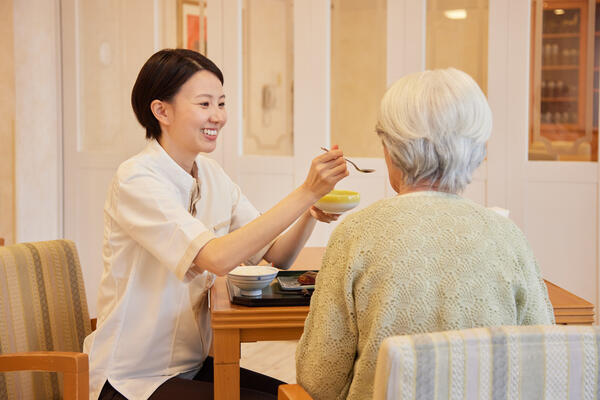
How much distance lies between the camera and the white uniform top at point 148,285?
166 cm

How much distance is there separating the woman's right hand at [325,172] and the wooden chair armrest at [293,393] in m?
0.51

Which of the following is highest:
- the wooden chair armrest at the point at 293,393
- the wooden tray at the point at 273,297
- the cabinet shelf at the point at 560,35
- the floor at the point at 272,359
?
the cabinet shelf at the point at 560,35

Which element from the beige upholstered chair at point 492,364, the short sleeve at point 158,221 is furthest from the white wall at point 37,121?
the beige upholstered chair at point 492,364

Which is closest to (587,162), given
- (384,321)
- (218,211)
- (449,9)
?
(449,9)

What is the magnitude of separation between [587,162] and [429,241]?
2682 millimetres

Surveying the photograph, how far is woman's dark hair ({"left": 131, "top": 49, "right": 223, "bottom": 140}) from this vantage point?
184cm

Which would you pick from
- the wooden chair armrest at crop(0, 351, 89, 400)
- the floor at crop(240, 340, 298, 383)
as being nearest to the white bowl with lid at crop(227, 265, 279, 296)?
the wooden chair armrest at crop(0, 351, 89, 400)

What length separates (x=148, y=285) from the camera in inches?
68.9

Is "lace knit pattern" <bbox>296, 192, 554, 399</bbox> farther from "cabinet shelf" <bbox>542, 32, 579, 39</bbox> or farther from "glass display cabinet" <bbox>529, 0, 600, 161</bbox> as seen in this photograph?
"cabinet shelf" <bbox>542, 32, 579, 39</bbox>

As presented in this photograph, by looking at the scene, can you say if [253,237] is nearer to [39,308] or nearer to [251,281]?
[251,281]

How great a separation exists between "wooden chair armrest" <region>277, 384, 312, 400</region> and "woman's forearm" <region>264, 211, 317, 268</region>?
77 centimetres

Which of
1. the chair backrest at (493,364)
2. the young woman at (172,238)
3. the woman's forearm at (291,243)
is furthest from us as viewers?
the woman's forearm at (291,243)

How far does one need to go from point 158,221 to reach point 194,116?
13.2 inches

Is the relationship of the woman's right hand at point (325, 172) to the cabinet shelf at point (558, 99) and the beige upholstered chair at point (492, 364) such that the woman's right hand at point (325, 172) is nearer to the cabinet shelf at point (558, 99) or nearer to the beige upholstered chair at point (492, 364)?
the beige upholstered chair at point (492, 364)
